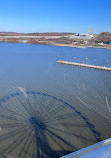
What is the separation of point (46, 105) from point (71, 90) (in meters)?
1.47

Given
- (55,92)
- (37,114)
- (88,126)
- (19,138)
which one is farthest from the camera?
(55,92)

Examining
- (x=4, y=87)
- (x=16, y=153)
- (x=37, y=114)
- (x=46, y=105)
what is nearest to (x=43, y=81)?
(x=4, y=87)

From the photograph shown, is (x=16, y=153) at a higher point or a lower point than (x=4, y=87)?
lower

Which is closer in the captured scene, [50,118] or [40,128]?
[40,128]

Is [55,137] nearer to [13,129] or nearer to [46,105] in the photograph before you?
[13,129]

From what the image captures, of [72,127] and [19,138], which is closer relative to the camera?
[19,138]

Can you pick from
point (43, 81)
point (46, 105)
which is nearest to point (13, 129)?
point (46, 105)

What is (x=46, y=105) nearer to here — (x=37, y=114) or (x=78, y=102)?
(x=37, y=114)

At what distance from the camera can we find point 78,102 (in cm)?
428

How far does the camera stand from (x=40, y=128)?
3053 mm

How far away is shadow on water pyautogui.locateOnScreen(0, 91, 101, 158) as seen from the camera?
2516mm

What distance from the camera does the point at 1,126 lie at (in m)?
3.04

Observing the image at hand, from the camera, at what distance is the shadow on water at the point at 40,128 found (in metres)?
2.52

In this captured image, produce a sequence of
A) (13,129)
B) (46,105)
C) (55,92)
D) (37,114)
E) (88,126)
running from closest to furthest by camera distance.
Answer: (13,129) → (88,126) → (37,114) → (46,105) → (55,92)
